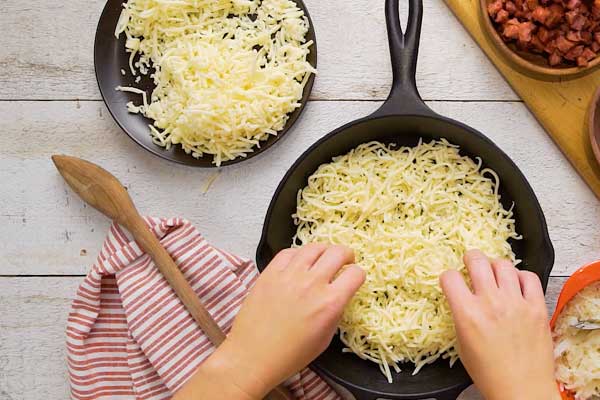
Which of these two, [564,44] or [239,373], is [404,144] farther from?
[239,373]

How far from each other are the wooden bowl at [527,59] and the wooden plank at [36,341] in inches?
38.8

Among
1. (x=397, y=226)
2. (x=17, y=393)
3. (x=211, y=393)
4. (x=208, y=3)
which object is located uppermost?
(x=208, y=3)

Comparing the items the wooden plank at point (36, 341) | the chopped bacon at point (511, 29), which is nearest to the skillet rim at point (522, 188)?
the chopped bacon at point (511, 29)

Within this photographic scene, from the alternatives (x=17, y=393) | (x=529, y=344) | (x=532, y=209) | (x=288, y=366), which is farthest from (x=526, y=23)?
(x=17, y=393)

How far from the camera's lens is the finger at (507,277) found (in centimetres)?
118

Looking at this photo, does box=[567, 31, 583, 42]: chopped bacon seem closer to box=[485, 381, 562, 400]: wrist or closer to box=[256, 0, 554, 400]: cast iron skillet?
box=[256, 0, 554, 400]: cast iron skillet

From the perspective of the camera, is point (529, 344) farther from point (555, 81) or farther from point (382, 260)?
point (555, 81)

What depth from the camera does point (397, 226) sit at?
1.31 metres

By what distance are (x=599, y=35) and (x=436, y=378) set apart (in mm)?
711

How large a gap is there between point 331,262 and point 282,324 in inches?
5.3

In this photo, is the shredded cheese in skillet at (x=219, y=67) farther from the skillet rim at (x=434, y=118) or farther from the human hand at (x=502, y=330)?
the human hand at (x=502, y=330)

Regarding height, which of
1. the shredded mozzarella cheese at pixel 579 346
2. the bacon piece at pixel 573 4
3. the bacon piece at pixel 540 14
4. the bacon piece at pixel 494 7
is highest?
the bacon piece at pixel 573 4

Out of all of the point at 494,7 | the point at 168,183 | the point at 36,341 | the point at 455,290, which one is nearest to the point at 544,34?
the point at 494,7

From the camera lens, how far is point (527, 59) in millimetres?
1378
